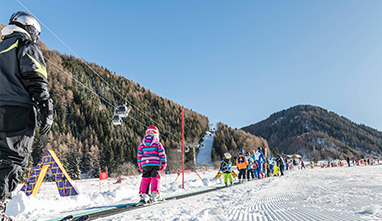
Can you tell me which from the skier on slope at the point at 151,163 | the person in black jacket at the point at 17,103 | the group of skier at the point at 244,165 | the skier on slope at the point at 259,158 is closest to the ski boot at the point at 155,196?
the skier on slope at the point at 151,163

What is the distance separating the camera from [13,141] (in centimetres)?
211

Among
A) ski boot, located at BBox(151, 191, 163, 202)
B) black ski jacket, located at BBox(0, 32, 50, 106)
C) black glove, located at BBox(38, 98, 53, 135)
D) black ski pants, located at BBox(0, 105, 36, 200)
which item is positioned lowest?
ski boot, located at BBox(151, 191, 163, 202)

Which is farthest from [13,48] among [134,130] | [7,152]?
[134,130]

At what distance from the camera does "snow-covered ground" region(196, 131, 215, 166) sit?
237 feet

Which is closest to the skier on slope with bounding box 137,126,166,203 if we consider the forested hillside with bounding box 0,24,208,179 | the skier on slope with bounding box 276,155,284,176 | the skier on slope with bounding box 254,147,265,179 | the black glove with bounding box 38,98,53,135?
the black glove with bounding box 38,98,53,135

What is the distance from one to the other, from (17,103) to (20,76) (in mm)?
292

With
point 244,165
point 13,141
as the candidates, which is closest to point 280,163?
point 244,165

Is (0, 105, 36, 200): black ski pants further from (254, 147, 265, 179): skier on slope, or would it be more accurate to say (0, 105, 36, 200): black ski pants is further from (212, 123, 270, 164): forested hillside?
(212, 123, 270, 164): forested hillside

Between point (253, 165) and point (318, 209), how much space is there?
11230 millimetres

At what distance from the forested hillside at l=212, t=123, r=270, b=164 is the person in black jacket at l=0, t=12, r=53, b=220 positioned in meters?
71.5

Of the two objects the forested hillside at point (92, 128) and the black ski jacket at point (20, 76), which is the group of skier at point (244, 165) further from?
the forested hillside at point (92, 128)

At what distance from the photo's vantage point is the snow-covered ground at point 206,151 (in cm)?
7212

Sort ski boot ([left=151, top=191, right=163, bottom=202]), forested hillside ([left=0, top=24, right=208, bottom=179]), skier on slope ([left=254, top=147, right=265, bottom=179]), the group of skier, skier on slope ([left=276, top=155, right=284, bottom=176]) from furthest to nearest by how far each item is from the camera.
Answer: forested hillside ([left=0, top=24, right=208, bottom=179]) → skier on slope ([left=276, top=155, right=284, bottom=176]) → skier on slope ([left=254, top=147, right=265, bottom=179]) → the group of skier → ski boot ([left=151, top=191, right=163, bottom=202])

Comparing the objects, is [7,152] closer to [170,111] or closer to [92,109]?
[92,109]
